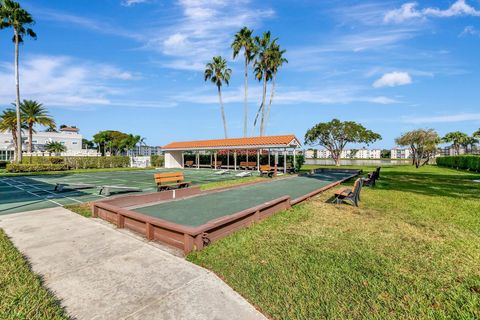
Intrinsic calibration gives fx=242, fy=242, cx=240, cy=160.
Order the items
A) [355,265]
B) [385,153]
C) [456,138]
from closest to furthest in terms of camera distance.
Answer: [355,265], [456,138], [385,153]

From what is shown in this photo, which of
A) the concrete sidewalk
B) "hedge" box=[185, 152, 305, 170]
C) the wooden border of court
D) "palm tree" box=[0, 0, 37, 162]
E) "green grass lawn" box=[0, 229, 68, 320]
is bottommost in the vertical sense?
the concrete sidewalk

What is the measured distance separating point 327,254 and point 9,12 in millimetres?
36097

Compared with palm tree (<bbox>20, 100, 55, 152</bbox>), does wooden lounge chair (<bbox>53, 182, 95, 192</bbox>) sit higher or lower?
lower

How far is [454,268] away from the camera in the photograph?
3715mm

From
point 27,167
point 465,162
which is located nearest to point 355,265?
point 27,167

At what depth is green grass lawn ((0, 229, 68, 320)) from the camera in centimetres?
267

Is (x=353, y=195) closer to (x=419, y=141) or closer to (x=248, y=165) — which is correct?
(x=248, y=165)

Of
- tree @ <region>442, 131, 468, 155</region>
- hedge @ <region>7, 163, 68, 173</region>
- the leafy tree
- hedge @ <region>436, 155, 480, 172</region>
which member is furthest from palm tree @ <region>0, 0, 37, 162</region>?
the leafy tree

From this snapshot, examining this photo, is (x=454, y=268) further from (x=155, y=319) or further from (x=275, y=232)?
(x=155, y=319)

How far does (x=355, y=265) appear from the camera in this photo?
→ 12.4ft

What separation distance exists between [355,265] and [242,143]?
75.1 ft

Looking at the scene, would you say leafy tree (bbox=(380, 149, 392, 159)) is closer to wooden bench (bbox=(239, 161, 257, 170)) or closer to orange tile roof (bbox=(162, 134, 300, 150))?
wooden bench (bbox=(239, 161, 257, 170))

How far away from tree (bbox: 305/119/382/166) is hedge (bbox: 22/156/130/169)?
1325 inches

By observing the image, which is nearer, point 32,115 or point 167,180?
point 167,180
